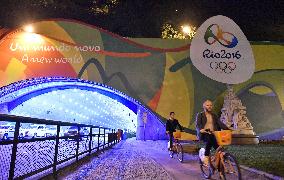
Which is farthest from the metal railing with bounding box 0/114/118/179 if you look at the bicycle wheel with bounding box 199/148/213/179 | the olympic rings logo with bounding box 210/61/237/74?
the olympic rings logo with bounding box 210/61/237/74

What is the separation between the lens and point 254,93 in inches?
1160

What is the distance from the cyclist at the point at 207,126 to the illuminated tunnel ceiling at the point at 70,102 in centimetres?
2333

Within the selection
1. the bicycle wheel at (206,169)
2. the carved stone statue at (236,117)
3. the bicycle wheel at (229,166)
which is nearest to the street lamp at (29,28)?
the carved stone statue at (236,117)

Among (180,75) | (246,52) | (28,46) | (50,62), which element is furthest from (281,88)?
(28,46)

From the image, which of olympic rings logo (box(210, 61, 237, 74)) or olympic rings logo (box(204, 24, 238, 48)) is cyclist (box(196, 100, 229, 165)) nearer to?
olympic rings logo (box(210, 61, 237, 74))

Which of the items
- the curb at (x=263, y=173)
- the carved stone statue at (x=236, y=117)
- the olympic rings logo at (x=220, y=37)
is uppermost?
the olympic rings logo at (x=220, y=37)

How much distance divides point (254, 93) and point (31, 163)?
87.1 feet

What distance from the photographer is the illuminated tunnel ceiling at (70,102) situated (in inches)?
1324

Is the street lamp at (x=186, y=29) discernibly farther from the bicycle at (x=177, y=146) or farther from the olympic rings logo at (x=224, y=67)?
the bicycle at (x=177, y=146)

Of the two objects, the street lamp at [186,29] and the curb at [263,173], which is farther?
the street lamp at [186,29]

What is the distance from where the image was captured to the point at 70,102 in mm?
45906

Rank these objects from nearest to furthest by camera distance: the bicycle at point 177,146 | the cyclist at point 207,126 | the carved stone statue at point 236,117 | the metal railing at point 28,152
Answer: the metal railing at point 28,152 → the cyclist at point 207,126 → the bicycle at point 177,146 → the carved stone statue at point 236,117

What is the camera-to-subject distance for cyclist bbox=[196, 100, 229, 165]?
7414 mm

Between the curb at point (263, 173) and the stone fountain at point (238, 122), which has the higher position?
the stone fountain at point (238, 122)
